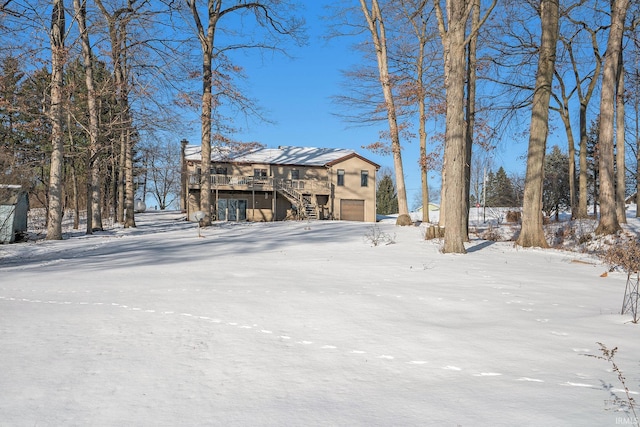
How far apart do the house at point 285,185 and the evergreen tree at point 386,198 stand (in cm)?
2676

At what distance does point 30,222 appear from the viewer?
2397 centimetres

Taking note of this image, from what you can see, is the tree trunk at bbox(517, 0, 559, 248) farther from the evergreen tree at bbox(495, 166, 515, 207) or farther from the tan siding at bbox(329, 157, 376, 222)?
the evergreen tree at bbox(495, 166, 515, 207)

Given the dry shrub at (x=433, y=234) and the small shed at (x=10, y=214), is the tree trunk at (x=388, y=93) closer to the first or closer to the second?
the dry shrub at (x=433, y=234)

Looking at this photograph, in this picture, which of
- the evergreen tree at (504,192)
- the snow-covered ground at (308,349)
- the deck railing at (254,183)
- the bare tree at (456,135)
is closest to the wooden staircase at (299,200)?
the deck railing at (254,183)

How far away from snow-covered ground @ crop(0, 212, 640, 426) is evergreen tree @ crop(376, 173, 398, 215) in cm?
5570

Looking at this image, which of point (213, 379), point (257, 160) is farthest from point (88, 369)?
point (257, 160)

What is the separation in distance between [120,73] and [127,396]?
2040cm

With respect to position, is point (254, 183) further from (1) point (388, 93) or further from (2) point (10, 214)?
(2) point (10, 214)

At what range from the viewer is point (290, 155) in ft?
116

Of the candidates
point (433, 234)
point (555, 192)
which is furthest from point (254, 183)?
point (555, 192)

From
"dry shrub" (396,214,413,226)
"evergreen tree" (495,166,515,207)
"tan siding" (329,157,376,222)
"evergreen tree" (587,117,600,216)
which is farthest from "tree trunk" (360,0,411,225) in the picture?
"evergreen tree" (587,117,600,216)

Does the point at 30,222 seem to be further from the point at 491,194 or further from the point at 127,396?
the point at 491,194

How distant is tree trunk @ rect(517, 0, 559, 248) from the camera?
1136cm

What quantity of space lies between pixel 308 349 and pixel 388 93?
1645cm
